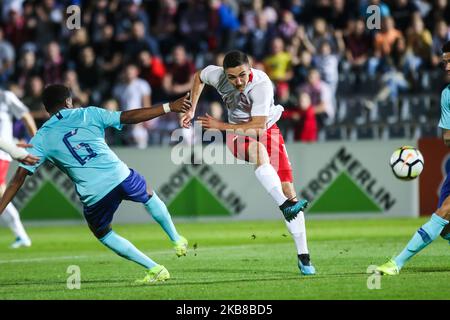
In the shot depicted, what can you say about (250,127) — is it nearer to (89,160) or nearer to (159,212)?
(159,212)

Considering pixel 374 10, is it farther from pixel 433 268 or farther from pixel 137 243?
pixel 433 268

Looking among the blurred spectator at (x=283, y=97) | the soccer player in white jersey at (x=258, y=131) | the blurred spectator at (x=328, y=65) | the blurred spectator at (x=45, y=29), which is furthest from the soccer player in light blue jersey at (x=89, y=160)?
the blurred spectator at (x=45, y=29)

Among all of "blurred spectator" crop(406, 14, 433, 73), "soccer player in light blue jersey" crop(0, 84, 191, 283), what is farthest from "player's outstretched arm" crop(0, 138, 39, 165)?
"blurred spectator" crop(406, 14, 433, 73)

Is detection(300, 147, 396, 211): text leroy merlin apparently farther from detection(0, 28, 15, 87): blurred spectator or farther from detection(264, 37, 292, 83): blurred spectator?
detection(0, 28, 15, 87): blurred spectator

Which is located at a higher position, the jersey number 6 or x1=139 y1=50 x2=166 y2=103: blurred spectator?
the jersey number 6

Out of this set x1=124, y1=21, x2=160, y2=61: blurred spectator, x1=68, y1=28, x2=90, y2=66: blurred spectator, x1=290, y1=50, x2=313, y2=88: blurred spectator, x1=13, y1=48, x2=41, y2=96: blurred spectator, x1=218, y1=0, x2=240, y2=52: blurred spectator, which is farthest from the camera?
x1=68, y1=28, x2=90, y2=66: blurred spectator

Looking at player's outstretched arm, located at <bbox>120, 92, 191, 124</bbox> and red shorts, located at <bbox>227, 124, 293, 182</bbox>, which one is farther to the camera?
red shorts, located at <bbox>227, 124, 293, 182</bbox>

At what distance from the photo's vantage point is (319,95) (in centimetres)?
1919

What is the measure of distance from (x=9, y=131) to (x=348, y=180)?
6.28 meters

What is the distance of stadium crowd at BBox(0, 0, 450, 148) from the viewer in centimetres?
1916

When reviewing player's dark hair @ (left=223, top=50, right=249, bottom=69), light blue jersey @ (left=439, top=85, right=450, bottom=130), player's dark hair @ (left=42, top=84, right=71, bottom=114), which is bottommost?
light blue jersey @ (left=439, top=85, right=450, bottom=130)

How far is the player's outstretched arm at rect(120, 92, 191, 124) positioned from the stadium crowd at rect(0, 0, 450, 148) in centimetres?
958
